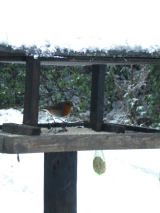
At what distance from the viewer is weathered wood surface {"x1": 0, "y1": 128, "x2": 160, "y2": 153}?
2.18 metres

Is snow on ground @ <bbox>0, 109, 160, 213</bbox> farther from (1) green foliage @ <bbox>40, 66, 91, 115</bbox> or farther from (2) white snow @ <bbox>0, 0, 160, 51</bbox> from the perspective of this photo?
(2) white snow @ <bbox>0, 0, 160, 51</bbox>

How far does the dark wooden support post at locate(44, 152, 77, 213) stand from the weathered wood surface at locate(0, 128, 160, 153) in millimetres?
508

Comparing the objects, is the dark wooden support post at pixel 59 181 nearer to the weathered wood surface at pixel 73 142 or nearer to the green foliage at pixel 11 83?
the weathered wood surface at pixel 73 142

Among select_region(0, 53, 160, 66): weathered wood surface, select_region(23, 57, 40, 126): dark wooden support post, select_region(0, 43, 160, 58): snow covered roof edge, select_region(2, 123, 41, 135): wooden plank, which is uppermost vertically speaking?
select_region(0, 43, 160, 58): snow covered roof edge

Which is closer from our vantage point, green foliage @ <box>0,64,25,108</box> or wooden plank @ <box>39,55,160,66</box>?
wooden plank @ <box>39,55,160,66</box>

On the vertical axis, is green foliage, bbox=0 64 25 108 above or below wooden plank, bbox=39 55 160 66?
below

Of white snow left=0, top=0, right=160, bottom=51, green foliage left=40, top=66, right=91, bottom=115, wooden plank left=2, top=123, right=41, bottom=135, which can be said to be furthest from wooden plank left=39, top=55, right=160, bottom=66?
green foliage left=40, top=66, right=91, bottom=115

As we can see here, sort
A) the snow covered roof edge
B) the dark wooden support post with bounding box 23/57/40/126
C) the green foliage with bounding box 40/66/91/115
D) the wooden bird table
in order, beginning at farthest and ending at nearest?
the green foliage with bounding box 40/66/91/115 < the dark wooden support post with bounding box 23/57/40/126 < the wooden bird table < the snow covered roof edge

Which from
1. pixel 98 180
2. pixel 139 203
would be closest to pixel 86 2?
pixel 139 203

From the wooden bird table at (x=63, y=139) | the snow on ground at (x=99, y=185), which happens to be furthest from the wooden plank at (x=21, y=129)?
the snow on ground at (x=99, y=185)

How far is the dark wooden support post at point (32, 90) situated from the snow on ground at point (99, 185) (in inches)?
99.2

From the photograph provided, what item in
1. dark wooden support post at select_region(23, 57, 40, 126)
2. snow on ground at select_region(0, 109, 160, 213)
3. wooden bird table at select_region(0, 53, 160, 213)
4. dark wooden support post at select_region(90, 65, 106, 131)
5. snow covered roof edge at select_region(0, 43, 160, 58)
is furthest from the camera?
snow on ground at select_region(0, 109, 160, 213)

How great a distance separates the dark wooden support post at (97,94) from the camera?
112 inches

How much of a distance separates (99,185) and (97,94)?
2825 millimetres
